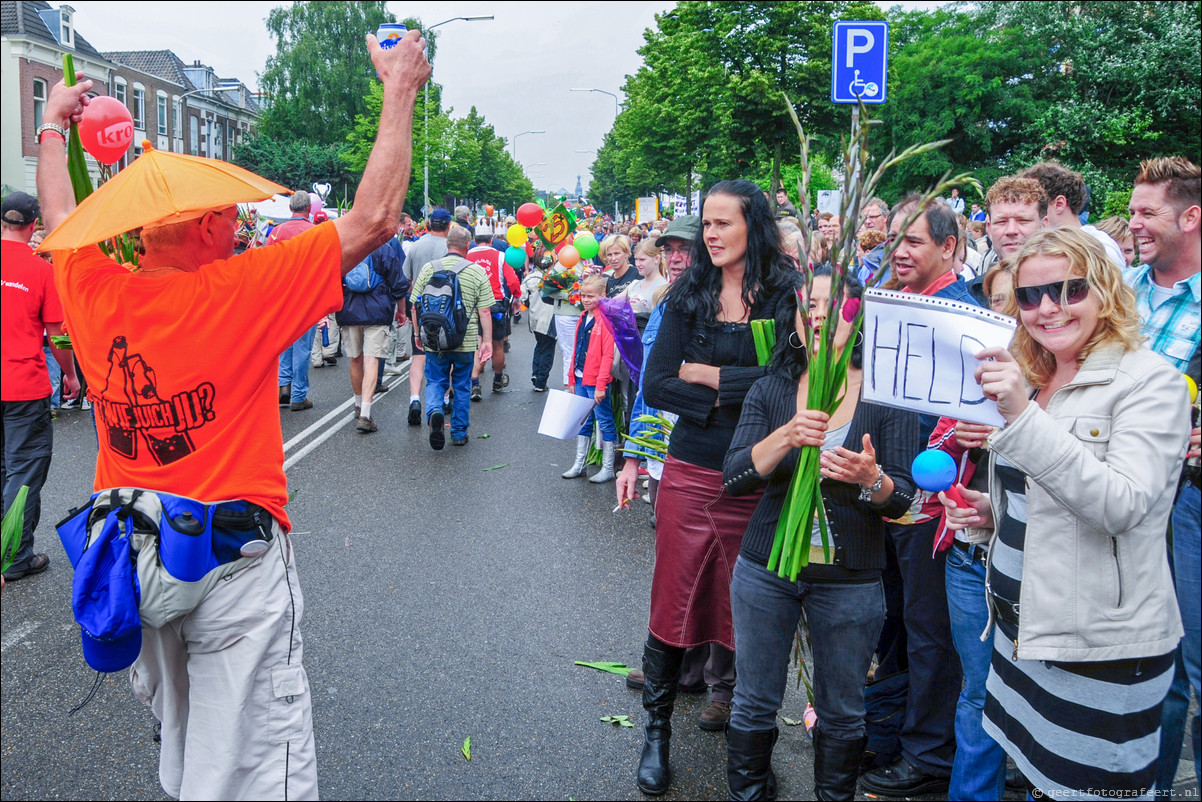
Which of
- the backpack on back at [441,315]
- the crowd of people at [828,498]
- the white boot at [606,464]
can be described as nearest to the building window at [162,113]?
the backpack on back at [441,315]

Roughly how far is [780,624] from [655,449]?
1668 mm

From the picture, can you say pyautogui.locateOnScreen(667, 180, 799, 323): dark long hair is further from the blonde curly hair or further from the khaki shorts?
the khaki shorts

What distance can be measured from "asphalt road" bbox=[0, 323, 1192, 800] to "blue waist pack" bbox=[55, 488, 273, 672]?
363 millimetres

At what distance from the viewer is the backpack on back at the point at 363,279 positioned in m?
9.52

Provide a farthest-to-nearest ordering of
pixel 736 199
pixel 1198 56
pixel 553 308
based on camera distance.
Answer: pixel 1198 56 < pixel 553 308 < pixel 736 199

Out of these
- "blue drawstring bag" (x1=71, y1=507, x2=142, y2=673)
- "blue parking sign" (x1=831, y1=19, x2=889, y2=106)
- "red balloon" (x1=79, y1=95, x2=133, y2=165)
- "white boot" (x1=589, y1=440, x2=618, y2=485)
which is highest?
"blue parking sign" (x1=831, y1=19, x2=889, y2=106)

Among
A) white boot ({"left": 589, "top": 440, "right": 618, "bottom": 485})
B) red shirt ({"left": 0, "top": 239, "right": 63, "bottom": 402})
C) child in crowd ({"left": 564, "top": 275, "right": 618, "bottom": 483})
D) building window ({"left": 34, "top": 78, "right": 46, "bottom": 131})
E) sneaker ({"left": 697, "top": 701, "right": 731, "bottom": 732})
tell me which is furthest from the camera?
building window ({"left": 34, "top": 78, "right": 46, "bottom": 131})

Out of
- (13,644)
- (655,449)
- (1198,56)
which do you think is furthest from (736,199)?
(1198,56)

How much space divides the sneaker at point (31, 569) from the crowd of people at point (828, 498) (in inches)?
130

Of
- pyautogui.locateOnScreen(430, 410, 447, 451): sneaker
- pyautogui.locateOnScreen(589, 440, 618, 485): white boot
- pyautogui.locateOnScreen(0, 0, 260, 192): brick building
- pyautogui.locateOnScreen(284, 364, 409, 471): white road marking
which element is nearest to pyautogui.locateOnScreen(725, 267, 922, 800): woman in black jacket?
pyautogui.locateOnScreen(589, 440, 618, 485): white boot

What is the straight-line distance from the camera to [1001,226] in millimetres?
4395

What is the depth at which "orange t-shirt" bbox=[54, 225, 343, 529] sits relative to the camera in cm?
241

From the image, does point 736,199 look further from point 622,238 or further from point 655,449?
point 622,238

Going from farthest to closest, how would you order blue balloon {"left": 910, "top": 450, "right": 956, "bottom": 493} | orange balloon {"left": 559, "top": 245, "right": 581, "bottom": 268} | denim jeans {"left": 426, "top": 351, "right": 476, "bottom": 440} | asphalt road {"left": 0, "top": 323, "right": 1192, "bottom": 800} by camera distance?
1. orange balloon {"left": 559, "top": 245, "right": 581, "bottom": 268}
2. denim jeans {"left": 426, "top": 351, "right": 476, "bottom": 440}
3. asphalt road {"left": 0, "top": 323, "right": 1192, "bottom": 800}
4. blue balloon {"left": 910, "top": 450, "right": 956, "bottom": 493}
